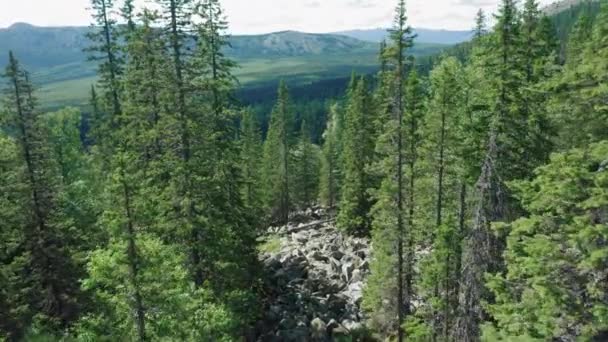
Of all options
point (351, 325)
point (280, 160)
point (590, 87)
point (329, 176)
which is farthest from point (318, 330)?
point (329, 176)

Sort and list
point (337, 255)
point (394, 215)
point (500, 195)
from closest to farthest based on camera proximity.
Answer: point (500, 195)
point (394, 215)
point (337, 255)

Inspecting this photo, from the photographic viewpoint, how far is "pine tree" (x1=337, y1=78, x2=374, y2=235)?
41031 mm

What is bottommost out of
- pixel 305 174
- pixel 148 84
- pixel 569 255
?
pixel 305 174

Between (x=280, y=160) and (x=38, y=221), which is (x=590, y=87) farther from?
(x=280, y=160)

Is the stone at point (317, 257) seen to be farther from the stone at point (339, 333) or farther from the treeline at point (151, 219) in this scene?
the treeline at point (151, 219)

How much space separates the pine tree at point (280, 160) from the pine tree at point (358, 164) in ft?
49.0

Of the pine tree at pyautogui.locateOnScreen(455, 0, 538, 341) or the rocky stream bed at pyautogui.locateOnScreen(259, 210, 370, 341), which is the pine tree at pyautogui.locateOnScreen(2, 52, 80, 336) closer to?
the rocky stream bed at pyautogui.locateOnScreen(259, 210, 370, 341)

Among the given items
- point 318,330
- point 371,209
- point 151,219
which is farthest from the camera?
point 318,330

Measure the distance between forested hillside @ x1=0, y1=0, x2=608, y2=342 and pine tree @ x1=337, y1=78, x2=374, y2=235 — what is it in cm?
742

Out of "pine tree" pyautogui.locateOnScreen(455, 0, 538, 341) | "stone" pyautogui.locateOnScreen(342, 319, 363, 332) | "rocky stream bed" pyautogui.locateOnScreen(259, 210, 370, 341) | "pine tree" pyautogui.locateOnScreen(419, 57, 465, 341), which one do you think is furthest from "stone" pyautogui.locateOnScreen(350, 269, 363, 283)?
"pine tree" pyautogui.locateOnScreen(455, 0, 538, 341)

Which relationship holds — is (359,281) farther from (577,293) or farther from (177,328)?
(577,293)

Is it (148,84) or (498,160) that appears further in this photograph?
(148,84)

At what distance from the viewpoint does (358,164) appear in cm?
4109

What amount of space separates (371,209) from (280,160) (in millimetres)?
33723
